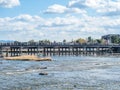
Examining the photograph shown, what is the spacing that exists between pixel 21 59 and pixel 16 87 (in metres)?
104

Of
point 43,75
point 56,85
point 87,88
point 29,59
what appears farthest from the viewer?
point 29,59

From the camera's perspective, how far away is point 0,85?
201ft

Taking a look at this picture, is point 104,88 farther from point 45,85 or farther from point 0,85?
point 0,85

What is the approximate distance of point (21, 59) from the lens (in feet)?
533

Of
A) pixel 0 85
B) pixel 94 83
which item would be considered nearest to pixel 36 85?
pixel 0 85

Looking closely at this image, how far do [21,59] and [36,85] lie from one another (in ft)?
333

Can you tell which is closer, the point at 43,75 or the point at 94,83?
the point at 94,83

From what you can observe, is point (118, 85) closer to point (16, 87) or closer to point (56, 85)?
point (56, 85)

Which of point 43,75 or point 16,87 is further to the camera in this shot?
point 43,75

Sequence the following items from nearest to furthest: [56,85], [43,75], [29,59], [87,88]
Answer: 1. [87,88]
2. [56,85]
3. [43,75]
4. [29,59]

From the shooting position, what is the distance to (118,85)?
204ft

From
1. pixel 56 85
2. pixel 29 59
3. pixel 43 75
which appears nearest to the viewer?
pixel 56 85

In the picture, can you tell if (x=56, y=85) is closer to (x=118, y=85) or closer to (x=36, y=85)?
(x=36, y=85)

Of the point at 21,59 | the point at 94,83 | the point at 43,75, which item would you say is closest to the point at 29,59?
the point at 21,59
